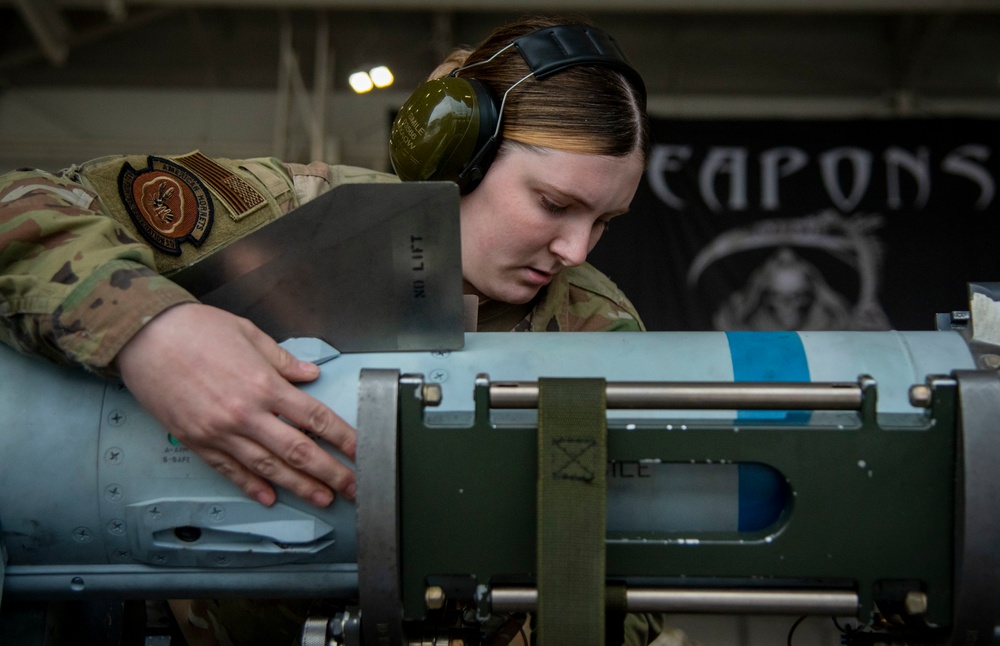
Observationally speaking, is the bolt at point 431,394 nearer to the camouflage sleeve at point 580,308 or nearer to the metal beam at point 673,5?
the camouflage sleeve at point 580,308

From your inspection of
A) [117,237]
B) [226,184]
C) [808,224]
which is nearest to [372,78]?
[808,224]

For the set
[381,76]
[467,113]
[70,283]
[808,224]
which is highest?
[381,76]

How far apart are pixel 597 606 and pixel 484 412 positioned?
0.63 feet

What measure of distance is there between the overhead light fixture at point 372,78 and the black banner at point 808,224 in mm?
1080

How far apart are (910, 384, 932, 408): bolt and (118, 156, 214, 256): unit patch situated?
854 millimetres

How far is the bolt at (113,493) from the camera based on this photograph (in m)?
0.94

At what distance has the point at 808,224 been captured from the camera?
3.92 meters

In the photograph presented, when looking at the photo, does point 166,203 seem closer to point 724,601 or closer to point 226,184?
point 226,184

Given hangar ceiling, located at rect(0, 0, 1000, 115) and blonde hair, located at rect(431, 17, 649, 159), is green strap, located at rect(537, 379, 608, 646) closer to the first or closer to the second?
blonde hair, located at rect(431, 17, 649, 159)

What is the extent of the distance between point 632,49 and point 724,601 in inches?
160

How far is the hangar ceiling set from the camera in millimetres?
4426

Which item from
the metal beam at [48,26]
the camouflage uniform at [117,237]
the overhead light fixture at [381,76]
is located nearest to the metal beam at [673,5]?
the metal beam at [48,26]

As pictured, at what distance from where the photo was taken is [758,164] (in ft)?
12.9

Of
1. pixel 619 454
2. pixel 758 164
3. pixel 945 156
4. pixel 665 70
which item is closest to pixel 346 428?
pixel 619 454
